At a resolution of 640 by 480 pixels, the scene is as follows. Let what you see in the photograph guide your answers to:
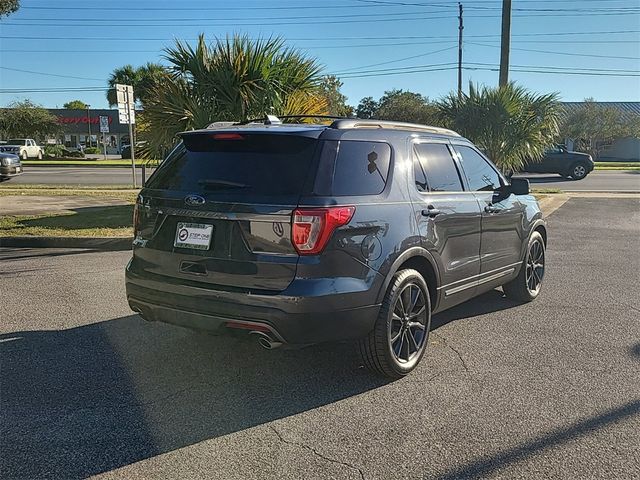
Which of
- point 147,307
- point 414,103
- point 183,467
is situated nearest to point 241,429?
point 183,467

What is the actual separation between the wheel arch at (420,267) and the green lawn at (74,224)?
6187mm

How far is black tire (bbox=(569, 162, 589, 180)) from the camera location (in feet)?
89.2

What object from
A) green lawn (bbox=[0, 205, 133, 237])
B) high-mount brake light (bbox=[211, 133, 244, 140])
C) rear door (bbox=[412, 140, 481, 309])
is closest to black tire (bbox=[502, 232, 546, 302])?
rear door (bbox=[412, 140, 481, 309])

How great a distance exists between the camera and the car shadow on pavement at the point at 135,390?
125 inches

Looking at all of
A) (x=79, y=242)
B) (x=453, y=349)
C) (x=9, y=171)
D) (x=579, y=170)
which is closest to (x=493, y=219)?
(x=453, y=349)

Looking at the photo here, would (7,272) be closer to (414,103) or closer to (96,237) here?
(96,237)

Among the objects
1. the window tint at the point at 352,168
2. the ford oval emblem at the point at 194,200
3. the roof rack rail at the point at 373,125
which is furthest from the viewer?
the roof rack rail at the point at 373,125

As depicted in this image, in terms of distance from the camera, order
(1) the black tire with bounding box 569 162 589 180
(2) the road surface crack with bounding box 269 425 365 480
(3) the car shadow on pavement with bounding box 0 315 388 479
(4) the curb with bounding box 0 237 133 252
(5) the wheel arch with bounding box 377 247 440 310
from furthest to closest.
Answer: (1) the black tire with bounding box 569 162 589 180, (4) the curb with bounding box 0 237 133 252, (5) the wheel arch with bounding box 377 247 440 310, (3) the car shadow on pavement with bounding box 0 315 388 479, (2) the road surface crack with bounding box 269 425 365 480

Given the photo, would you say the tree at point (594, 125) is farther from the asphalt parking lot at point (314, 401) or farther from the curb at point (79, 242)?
the asphalt parking lot at point (314, 401)

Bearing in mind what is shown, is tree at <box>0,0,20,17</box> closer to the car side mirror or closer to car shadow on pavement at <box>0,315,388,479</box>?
car shadow on pavement at <box>0,315,388,479</box>

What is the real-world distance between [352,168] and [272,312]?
3.63 feet

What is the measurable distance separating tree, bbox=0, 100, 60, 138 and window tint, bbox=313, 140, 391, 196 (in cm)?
5980

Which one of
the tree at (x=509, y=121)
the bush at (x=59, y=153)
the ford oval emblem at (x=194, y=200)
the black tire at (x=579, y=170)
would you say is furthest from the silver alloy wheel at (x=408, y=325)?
the bush at (x=59, y=153)

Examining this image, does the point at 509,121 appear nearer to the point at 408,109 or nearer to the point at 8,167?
the point at 8,167
